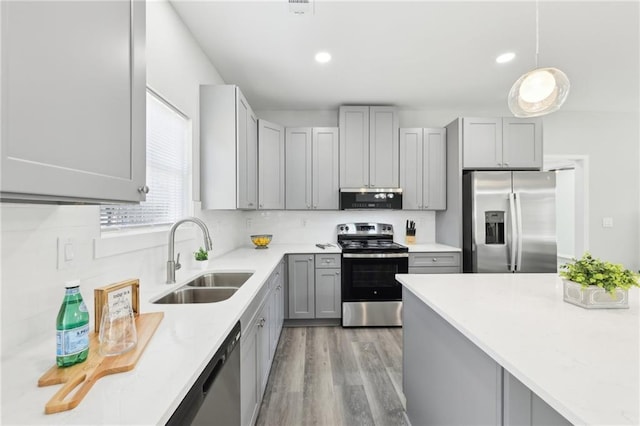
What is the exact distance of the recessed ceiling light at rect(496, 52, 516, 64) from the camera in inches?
107

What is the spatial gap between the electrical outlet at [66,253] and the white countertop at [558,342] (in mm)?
1530

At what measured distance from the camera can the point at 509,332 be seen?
3.36 ft

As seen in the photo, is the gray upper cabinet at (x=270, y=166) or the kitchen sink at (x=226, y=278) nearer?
the kitchen sink at (x=226, y=278)

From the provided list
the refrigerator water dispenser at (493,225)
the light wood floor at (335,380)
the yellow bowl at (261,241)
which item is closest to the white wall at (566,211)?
the refrigerator water dispenser at (493,225)

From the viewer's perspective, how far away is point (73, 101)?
73cm

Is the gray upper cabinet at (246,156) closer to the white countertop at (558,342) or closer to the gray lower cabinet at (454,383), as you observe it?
the gray lower cabinet at (454,383)

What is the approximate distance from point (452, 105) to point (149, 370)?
4.35 m

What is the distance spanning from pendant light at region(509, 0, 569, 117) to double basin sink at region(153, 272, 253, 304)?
→ 6.75ft

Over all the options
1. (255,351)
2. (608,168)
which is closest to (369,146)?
(255,351)

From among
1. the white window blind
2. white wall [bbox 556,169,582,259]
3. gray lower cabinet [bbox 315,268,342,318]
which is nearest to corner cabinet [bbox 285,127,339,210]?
gray lower cabinet [bbox 315,268,342,318]

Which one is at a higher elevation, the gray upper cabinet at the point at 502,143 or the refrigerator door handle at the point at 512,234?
the gray upper cabinet at the point at 502,143

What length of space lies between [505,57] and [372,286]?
267 cm

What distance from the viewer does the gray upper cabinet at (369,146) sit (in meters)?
3.79

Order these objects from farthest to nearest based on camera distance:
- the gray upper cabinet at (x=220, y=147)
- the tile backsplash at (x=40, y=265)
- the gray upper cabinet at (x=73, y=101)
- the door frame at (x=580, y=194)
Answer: the door frame at (x=580, y=194) < the gray upper cabinet at (x=220, y=147) < the tile backsplash at (x=40, y=265) < the gray upper cabinet at (x=73, y=101)
